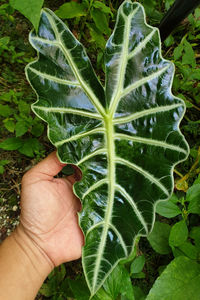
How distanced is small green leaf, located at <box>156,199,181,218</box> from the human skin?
38cm

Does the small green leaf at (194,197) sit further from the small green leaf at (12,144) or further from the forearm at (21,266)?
the small green leaf at (12,144)

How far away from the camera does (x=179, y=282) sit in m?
1.18

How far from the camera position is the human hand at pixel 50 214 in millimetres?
1140

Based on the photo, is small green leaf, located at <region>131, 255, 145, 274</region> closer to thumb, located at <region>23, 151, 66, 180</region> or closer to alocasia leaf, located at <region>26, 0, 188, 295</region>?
alocasia leaf, located at <region>26, 0, 188, 295</region>

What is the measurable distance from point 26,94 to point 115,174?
975 millimetres

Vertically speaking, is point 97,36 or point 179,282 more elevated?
point 97,36

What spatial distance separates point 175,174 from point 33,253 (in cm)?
87

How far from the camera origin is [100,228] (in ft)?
3.22

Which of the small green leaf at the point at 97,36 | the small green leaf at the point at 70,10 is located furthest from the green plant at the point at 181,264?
the small green leaf at the point at 70,10

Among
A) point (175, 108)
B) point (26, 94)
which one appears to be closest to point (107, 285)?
point (175, 108)

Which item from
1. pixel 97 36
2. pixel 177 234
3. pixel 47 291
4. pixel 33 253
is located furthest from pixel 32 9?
pixel 47 291

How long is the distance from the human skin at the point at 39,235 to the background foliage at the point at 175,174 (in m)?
0.16

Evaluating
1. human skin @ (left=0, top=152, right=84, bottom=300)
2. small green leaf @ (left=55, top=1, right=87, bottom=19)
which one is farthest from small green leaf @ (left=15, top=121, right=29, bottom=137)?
small green leaf @ (left=55, top=1, right=87, bottom=19)

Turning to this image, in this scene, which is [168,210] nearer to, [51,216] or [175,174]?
[175,174]
